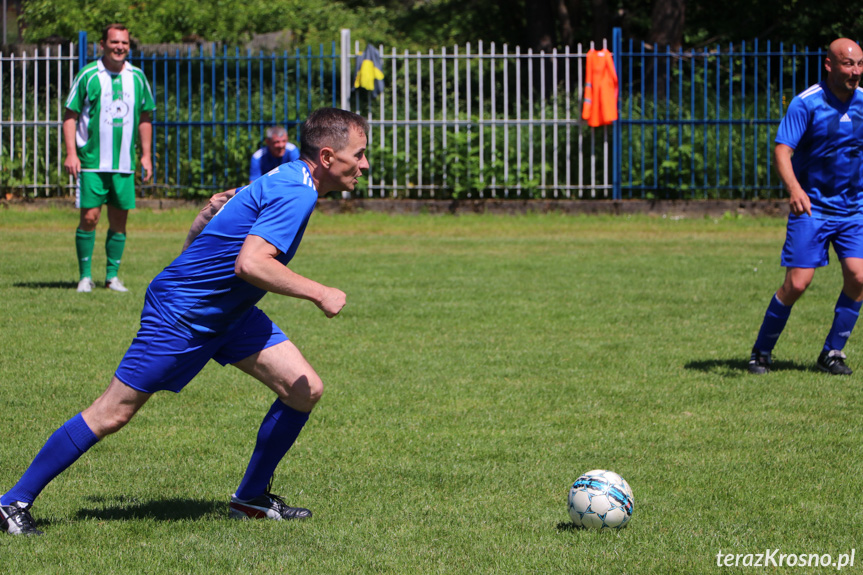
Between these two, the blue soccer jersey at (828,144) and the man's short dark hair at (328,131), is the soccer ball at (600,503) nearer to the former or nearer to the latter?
the man's short dark hair at (328,131)

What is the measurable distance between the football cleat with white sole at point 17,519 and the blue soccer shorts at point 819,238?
16.5ft

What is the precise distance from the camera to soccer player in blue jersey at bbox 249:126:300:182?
11.6 metres

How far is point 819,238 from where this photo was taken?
6918mm

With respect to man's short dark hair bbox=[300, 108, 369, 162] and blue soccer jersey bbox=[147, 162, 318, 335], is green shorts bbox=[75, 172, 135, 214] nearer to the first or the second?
blue soccer jersey bbox=[147, 162, 318, 335]

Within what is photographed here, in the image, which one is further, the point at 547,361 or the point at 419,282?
the point at 419,282

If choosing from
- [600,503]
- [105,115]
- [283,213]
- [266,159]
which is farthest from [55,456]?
[266,159]

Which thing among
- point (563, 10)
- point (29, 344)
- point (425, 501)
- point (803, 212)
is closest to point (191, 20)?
point (563, 10)

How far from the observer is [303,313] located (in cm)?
934

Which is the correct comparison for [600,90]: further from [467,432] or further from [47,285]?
[467,432]

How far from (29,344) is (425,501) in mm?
4237

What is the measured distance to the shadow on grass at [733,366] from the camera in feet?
23.5

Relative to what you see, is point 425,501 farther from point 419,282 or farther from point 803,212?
point 419,282

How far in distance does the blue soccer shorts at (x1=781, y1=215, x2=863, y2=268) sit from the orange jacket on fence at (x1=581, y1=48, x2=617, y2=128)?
32.6 ft

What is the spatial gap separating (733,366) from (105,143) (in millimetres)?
6053
